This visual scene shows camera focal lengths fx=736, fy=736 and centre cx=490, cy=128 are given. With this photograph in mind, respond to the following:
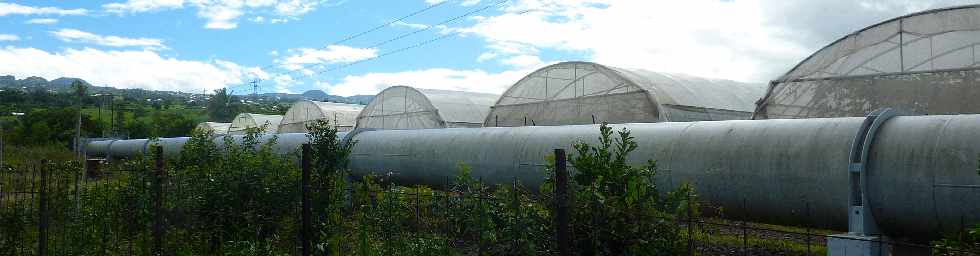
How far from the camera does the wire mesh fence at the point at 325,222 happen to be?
518cm

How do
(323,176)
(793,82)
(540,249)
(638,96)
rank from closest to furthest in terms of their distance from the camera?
(540,249) → (323,176) → (793,82) → (638,96)

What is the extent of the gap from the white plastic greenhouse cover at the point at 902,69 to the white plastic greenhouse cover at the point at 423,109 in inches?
539

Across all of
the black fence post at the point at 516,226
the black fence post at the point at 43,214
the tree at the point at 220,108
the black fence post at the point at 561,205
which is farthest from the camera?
the tree at the point at 220,108

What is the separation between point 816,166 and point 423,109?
2033cm

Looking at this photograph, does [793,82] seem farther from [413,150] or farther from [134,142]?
[134,142]

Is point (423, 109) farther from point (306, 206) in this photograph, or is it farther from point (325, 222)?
point (306, 206)

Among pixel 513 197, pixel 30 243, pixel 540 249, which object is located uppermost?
pixel 513 197

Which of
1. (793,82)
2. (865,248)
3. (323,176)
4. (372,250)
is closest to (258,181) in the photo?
(323,176)

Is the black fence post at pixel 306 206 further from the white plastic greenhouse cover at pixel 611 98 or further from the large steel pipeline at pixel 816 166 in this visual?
the white plastic greenhouse cover at pixel 611 98

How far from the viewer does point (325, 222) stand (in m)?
7.16

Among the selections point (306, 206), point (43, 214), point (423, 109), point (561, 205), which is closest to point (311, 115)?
point (423, 109)

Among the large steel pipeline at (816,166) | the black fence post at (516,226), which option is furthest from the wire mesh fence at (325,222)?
the large steel pipeline at (816,166)

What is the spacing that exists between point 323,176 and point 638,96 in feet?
40.4

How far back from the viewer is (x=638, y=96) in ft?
60.4
